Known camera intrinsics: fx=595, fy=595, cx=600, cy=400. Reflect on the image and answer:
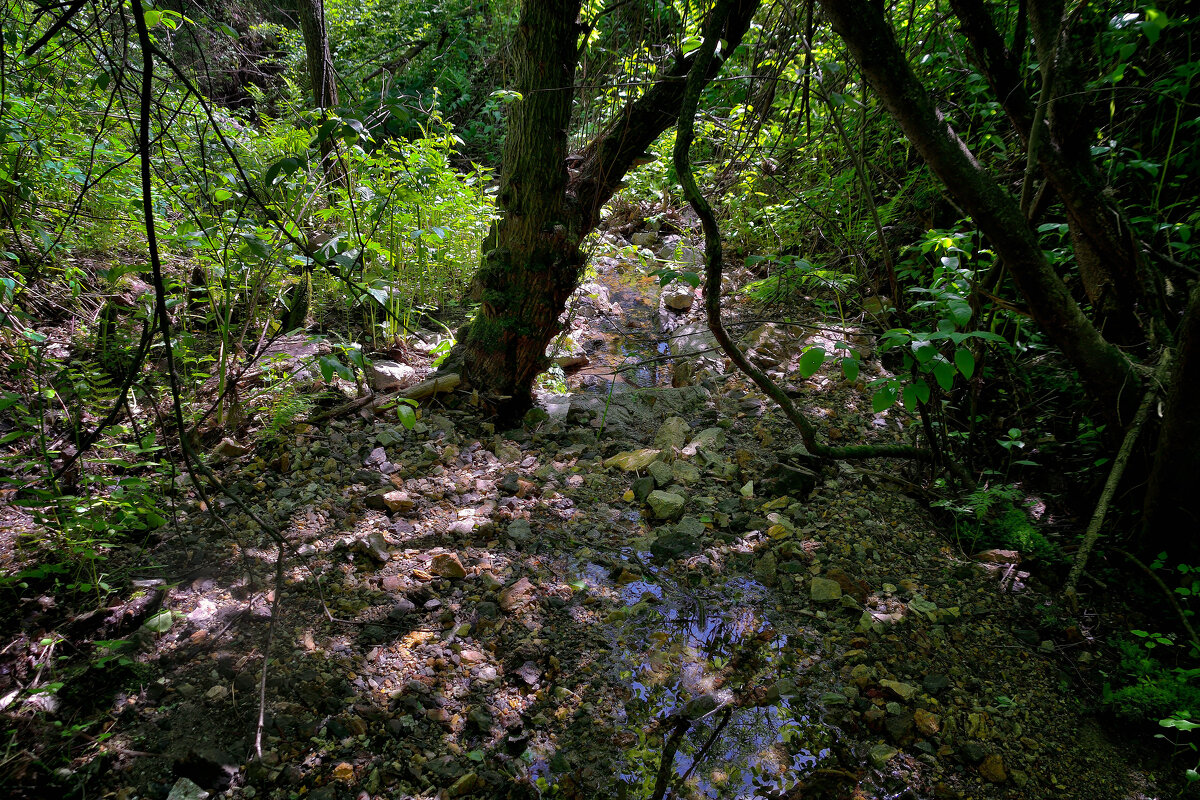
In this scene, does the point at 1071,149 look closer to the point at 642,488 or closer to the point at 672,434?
the point at 672,434

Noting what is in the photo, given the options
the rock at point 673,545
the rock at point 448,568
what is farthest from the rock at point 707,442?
the rock at point 448,568

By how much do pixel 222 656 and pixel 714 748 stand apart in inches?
54.4

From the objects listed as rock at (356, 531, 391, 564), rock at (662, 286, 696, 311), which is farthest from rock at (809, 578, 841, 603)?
rock at (662, 286, 696, 311)

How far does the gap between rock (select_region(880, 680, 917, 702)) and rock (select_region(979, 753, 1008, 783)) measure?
0.69 ft

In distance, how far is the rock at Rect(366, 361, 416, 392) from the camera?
3.02m

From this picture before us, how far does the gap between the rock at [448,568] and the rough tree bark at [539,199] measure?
101 cm

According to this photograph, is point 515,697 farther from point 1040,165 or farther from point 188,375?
point 1040,165

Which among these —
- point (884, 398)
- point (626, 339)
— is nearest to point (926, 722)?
point (884, 398)

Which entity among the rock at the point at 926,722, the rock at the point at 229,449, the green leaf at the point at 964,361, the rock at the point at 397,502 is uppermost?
the green leaf at the point at 964,361

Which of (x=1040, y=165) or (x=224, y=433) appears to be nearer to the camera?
(x=1040, y=165)

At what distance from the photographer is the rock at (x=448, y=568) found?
2037 millimetres

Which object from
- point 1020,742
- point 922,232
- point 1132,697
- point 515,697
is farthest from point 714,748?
point 922,232

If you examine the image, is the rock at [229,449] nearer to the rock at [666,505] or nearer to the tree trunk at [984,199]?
the rock at [666,505]

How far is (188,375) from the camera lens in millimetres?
2578
